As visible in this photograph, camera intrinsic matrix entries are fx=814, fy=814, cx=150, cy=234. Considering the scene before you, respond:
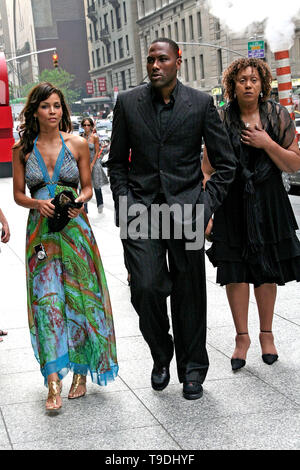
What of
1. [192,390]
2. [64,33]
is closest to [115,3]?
[64,33]

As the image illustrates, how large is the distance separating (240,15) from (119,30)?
79.1m

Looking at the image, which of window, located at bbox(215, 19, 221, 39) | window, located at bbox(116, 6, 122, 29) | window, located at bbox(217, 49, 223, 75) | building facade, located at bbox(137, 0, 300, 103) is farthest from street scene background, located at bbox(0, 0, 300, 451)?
window, located at bbox(116, 6, 122, 29)

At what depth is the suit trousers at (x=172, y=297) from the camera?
4527 mm

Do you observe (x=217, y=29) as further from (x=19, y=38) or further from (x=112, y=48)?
(x=19, y=38)

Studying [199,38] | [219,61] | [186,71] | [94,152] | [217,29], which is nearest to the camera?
[94,152]

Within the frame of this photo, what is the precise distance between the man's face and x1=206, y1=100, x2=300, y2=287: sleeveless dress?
76 centimetres

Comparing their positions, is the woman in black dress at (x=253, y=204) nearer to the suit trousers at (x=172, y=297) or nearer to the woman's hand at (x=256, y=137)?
the woman's hand at (x=256, y=137)

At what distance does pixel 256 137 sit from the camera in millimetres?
4922

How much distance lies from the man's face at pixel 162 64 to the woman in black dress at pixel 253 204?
73 centimetres

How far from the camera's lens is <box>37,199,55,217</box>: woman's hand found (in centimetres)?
459

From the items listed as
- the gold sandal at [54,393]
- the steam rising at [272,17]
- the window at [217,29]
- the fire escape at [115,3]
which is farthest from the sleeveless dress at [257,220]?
the fire escape at [115,3]

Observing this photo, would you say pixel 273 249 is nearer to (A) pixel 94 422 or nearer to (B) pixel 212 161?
(B) pixel 212 161

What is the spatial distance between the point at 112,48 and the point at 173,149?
98.1 meters
